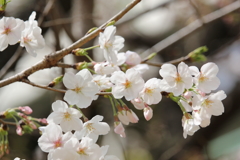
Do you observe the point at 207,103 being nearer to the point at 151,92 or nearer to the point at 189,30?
the point at 151,92

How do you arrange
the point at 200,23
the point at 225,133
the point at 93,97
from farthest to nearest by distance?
1. the point at 225,133
2. the point at 200,23
3. the point at 93,97

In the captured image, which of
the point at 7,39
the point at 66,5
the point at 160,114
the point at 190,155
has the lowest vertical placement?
the point at 190,155

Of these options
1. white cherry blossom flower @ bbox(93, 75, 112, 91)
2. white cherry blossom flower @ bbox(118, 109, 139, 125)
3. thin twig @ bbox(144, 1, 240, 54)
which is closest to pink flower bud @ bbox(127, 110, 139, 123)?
white cherry blossom flower @ bbox(118, 109, 139, 125)

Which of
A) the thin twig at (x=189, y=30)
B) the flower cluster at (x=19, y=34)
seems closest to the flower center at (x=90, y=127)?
the flower cluster at (x=19, y=34)

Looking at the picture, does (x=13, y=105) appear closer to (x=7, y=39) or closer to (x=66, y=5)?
(x=66, y=5)

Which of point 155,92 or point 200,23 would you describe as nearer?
point 155,92

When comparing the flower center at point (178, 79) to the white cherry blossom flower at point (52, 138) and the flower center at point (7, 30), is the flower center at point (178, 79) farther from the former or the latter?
the flower center at point (7, 30)

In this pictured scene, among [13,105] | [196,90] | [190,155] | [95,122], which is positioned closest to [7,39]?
[95,122]
